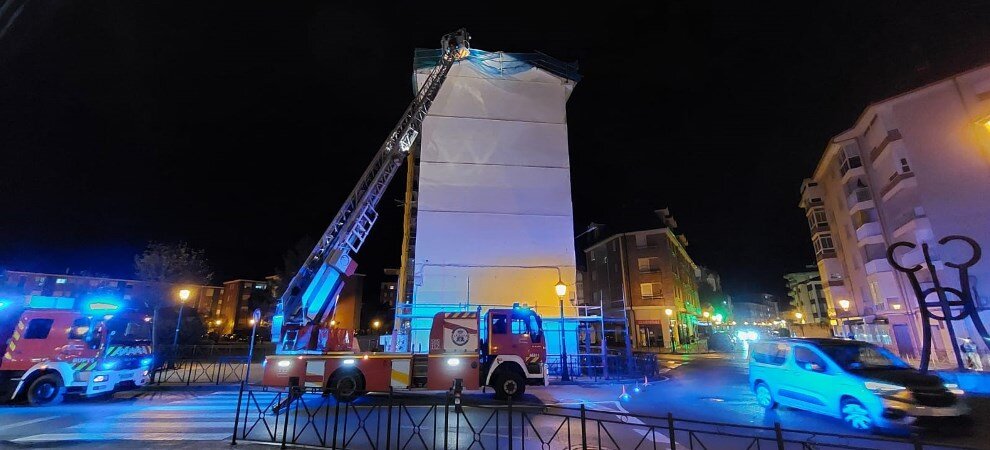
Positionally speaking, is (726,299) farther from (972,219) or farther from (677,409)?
(677,409)

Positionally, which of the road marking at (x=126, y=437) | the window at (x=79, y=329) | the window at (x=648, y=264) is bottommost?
the road marking at (x=126, y=437)

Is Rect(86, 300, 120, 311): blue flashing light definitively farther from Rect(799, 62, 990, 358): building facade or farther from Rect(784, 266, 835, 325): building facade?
Rect(784, 266, 835, 325): building facade

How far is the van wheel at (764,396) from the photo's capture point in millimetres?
10508

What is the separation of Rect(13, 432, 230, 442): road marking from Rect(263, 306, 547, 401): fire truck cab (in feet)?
10.8

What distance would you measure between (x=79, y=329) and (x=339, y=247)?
832 cm

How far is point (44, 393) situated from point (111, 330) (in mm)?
2217

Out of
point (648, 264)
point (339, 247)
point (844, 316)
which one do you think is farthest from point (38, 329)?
point (844, 316)

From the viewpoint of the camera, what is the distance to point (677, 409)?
11.0 m

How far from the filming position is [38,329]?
1286cm

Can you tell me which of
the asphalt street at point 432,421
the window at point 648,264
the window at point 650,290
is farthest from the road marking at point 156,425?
the window at point 648,264

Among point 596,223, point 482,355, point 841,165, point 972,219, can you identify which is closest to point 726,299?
point 596,223

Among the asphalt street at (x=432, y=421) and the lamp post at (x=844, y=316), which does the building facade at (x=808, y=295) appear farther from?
the asphalt street at (x=432, y=421)

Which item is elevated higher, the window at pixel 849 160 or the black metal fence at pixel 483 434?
the window at pixel 849 160

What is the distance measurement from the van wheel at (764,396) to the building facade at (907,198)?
16.4 m
